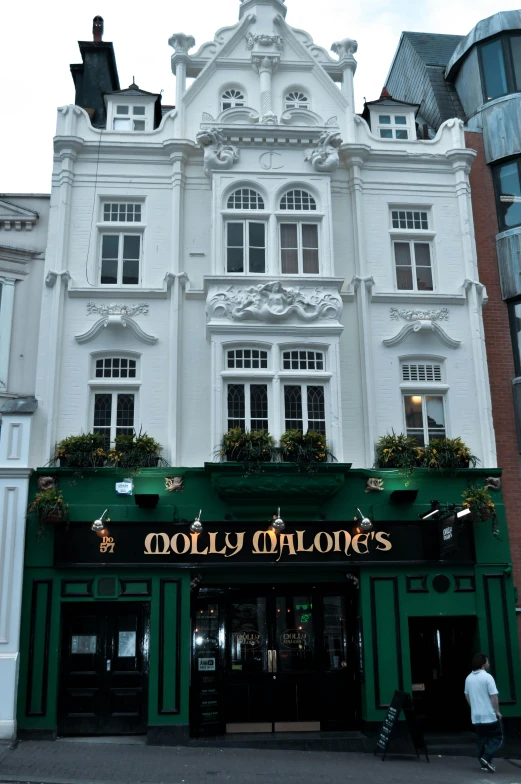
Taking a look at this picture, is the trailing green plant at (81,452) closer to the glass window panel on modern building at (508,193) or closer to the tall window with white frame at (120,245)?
the tall window with white frame at (120,245)

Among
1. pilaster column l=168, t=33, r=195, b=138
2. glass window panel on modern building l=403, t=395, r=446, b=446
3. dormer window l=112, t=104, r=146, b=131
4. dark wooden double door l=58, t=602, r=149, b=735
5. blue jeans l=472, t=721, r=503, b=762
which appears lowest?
blue jeans l=472, t=721, r=503, b=762

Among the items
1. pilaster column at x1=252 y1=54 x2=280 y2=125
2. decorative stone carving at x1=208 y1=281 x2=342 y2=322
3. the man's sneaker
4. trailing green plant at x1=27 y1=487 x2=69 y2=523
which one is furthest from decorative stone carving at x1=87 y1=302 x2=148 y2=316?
the man's sneaker

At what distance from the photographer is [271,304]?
1756 cm

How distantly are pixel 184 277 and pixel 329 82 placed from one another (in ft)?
22.8

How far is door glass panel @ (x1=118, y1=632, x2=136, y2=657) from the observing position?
52.2 feet

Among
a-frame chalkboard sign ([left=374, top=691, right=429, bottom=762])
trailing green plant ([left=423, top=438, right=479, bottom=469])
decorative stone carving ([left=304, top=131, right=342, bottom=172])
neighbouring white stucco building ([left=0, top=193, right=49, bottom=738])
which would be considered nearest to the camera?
a-frame chalkboard sign ([left=374, top=691, right=429, bottom=762])

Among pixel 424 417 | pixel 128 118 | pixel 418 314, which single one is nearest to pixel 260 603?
pixel 424 417

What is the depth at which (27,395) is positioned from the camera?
1759cm

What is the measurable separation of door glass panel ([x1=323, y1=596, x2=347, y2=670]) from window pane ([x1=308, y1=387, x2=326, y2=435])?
12.4 feet

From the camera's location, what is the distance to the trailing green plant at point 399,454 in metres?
16.8

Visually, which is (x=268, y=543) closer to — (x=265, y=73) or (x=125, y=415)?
(x=125, y=415)

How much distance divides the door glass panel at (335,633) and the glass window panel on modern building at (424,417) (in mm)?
4130

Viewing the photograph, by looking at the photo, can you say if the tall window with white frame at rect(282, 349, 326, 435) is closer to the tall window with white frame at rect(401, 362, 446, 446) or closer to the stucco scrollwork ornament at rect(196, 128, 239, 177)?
the tall window with white frame at rect(401, 362, 446, 446)

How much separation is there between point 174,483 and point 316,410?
3.59m
